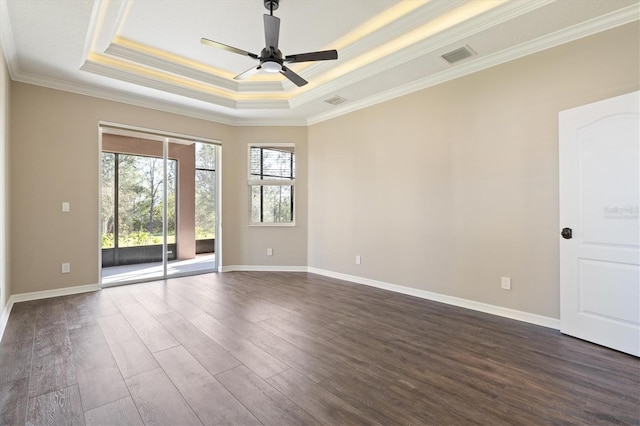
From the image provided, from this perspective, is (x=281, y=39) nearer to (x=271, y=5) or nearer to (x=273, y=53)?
(x=271, y=5)

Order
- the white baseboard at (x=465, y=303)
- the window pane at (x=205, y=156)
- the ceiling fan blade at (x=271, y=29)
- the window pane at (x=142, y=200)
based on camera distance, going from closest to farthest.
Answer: the ceiling fan blade at (x=271, y=29), the white baseboard at (x=465, y=303), the window pane at (x=142, y=200), the window pane at (x=205, y=156)

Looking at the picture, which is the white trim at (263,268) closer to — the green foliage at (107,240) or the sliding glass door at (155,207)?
the sliding glass door at (155,207)

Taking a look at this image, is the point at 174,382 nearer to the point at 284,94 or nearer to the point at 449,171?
the point at 449,171

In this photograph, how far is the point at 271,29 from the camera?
2779 millimetres

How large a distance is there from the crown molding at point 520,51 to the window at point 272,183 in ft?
6.01

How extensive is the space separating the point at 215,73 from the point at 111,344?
369 cm

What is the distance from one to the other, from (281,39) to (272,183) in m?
2.74

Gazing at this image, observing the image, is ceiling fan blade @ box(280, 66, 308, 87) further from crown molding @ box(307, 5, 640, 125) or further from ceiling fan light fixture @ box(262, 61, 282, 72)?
crown molding @ box(307, 5, 640, 125)

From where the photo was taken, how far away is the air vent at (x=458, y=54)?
10.6 feet

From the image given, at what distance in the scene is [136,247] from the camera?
507 cm

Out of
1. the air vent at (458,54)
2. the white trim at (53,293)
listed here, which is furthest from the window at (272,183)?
the air vent at (458,54)

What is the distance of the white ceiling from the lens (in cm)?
271

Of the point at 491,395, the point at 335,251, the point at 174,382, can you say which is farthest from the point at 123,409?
the point at 335,251

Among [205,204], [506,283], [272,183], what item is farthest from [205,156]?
[506,283]
